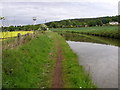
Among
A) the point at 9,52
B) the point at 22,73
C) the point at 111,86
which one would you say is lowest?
the point at 111,86

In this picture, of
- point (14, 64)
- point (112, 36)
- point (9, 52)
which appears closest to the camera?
point (14, 64)

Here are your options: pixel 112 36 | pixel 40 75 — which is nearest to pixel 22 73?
pixel 40 75

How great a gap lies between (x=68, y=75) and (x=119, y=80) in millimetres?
3031

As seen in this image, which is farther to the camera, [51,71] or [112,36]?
[112,36]

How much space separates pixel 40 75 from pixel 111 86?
4.15 metres

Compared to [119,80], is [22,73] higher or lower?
higher

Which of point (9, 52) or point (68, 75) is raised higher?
point (9, 52)

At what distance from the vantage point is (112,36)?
48.0 meters

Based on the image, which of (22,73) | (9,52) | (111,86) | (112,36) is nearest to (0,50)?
(9,52)

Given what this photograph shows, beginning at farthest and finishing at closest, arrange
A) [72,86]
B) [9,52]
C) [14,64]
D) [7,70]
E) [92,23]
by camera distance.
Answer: [92,23], [9,52], [14,64], [7,70], [72,86]

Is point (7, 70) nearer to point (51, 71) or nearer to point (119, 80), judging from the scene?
point (51, 71)

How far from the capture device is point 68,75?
37.2ft

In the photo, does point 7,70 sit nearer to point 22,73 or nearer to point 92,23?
point 22,73

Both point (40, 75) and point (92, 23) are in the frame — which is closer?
point (40, 75)
